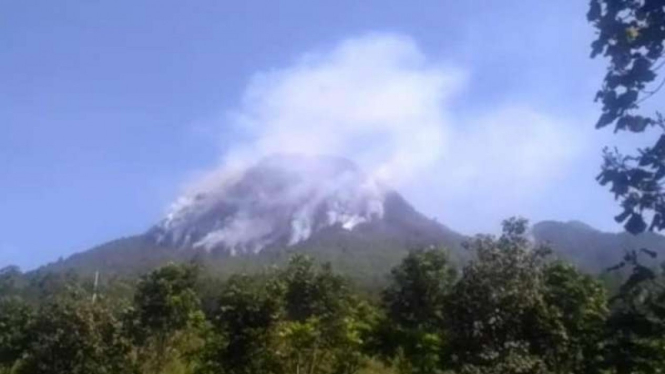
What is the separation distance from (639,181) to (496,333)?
1330 cm

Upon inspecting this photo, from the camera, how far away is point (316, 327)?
66.9 feet

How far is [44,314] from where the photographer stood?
65.7 feet

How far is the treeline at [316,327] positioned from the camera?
16781 mm

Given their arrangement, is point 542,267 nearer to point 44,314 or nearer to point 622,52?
point 44,314

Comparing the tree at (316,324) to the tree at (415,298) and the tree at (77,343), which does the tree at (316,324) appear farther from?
the tree at (77,343)

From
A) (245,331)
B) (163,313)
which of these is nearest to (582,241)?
(163,313)

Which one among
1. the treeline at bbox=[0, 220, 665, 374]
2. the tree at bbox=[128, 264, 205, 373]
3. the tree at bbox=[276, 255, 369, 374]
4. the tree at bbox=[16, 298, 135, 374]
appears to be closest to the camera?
the treeline at bbox=[0, 220, 665, 374]

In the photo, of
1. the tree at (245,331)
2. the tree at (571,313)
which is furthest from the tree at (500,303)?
the tree at (245,331)

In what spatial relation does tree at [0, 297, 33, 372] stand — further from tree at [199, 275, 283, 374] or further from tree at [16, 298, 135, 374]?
tree at [199, 275, 283, 374]

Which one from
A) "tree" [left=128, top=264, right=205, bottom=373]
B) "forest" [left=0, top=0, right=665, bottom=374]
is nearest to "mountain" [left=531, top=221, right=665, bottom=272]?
"forest" [left=0, top=0, right=665, bottom=374]

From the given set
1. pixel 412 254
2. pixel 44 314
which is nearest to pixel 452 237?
pixel 412 254

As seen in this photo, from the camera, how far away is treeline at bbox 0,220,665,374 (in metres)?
16.8

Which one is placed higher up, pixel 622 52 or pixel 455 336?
pixel 622 52

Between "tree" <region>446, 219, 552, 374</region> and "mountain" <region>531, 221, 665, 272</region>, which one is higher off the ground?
"mountain" <region>531, 221, 665, 272</region>
